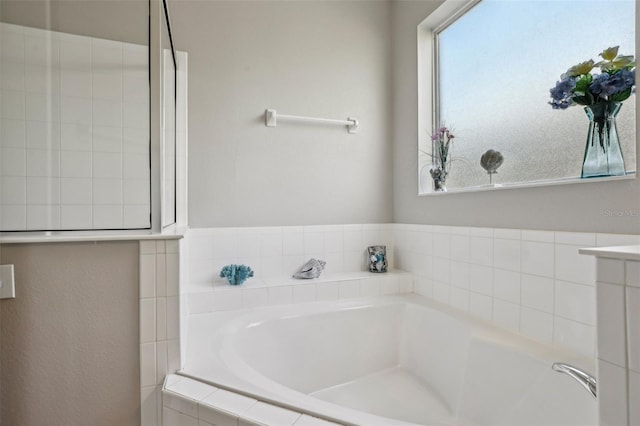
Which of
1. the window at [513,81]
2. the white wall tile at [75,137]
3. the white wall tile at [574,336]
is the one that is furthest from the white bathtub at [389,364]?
the white wall tile at [75,137]

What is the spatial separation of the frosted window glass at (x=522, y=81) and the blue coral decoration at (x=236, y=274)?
1.29 meters

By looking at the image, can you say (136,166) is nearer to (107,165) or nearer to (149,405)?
(107,165)

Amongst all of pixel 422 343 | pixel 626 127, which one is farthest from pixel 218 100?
pixel 626 127

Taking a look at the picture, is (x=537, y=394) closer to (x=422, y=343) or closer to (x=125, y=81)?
(x=422, y=343)

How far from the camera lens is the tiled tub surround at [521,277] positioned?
1149 mm

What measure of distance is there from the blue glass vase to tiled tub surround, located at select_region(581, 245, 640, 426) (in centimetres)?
70

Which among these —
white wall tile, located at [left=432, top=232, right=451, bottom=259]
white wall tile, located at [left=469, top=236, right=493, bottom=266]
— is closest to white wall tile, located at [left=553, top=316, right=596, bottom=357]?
white wall tile, located at [left=469, top=236, right=493, bottom=266]

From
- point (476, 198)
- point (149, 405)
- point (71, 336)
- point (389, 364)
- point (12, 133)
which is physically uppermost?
point (12, 133)

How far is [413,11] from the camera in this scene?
2.11 m

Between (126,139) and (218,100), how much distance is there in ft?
2.54

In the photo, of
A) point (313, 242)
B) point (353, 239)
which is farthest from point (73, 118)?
point (353, 239)

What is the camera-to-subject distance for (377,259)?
6.95 ft

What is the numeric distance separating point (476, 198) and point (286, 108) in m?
1.21

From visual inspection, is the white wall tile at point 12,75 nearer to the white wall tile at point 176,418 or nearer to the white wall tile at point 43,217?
the white wall tile at point 43,217
